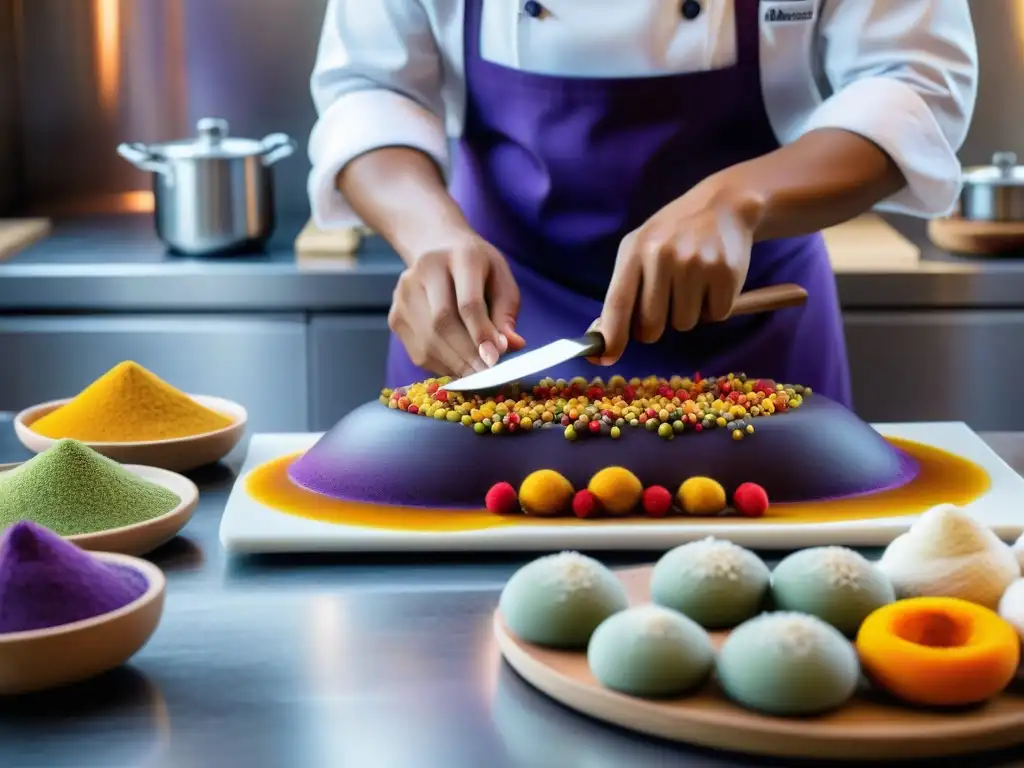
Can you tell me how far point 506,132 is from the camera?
1706 millimetres

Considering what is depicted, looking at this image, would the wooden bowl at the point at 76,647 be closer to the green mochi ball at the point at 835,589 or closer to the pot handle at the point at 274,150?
the green mochi ball at the point at 835,589

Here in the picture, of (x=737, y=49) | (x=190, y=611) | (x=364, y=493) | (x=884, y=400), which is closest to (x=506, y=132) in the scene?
(x=737, y=49)

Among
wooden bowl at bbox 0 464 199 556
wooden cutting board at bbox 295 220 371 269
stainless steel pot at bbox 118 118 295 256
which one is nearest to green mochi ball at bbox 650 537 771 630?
wooden bowl at bbox 0 464 199 556

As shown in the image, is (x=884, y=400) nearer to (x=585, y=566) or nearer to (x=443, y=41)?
(x=443, y=41)

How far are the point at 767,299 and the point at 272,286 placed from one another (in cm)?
115

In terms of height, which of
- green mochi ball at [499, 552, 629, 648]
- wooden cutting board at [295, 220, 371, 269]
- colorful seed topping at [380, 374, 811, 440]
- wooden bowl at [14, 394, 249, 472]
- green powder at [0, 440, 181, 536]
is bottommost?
wooden cutting board at [295, 220, 371, 269]

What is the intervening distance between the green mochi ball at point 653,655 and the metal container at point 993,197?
1.88 meters

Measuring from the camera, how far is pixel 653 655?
30.0 inches

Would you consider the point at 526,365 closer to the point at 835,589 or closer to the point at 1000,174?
the point at 835,589

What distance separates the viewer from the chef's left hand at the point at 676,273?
133 centimetres

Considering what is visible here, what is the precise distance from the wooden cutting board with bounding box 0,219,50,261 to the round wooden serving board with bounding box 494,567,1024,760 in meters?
2.01

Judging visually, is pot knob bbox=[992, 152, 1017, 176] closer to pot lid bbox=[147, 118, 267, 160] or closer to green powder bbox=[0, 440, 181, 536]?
pot lid bbox=[147, 118, 267, 160]

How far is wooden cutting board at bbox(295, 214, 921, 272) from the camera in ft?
7.95

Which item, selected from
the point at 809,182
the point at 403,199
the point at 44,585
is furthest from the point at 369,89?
the point at 44,585
